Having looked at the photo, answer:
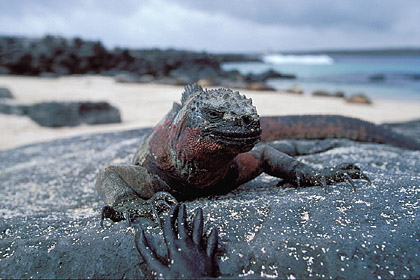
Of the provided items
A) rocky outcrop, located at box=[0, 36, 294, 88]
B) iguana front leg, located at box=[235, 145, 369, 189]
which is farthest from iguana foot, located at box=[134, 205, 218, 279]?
rocky outcrop, located at box=[0, 36, 294, 88]

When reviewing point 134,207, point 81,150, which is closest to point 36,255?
point 134,207

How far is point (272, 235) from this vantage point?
1.64 meters

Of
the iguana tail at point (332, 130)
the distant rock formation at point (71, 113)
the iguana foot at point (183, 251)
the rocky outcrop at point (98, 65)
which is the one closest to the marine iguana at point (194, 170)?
the iguana foot at point (183, 251)

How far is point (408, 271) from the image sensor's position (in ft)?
4.48

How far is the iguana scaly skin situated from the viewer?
1715 mm

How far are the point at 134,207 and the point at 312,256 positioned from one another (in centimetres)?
108

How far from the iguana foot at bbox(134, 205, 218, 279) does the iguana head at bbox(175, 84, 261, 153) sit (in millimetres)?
394

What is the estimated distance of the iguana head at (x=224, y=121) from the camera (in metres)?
1.68

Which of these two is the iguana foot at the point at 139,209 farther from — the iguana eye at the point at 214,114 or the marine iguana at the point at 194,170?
the iguana eye at the point at 214,114

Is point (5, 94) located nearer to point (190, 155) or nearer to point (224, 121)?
point (190, 155)

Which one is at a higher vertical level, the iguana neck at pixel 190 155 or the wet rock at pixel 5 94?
the iguana neck at pixel 190 155

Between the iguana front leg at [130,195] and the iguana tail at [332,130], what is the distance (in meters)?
1.90

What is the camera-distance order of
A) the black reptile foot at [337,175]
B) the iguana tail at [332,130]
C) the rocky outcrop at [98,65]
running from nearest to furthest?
the black reptile foot at [337,175], the iguana tail at [332,130], the rocky outcrop at [98,65]

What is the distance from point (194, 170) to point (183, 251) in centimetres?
58
